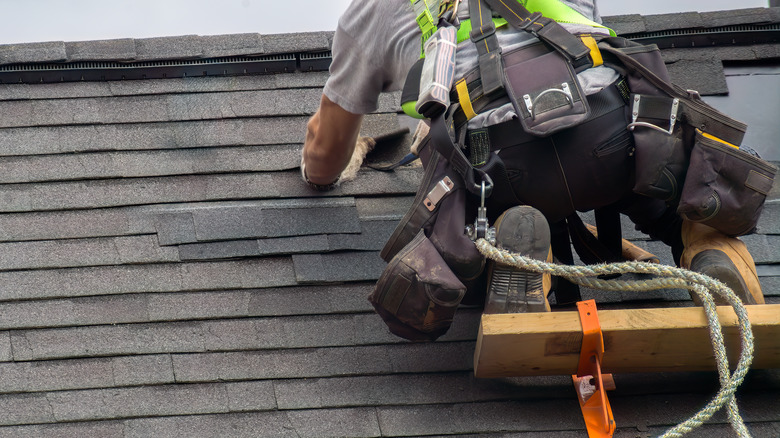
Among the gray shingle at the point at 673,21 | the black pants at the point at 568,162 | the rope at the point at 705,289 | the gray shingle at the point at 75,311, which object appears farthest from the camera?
the gray shingle at the point at 673,21

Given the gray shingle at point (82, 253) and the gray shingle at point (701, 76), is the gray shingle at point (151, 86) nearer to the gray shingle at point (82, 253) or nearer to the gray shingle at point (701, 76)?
the gray shingle at point (82, 253)

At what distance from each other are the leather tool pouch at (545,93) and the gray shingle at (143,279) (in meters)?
1.05

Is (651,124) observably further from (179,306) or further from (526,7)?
(179,306)

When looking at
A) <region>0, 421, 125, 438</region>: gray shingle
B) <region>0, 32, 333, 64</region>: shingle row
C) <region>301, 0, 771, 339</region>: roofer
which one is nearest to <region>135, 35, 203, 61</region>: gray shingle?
<region>0, 32, 333, 64</region>: shingle row

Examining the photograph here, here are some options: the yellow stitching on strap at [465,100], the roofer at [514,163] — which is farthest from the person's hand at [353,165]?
the yellow stitching on strap at [465,100]

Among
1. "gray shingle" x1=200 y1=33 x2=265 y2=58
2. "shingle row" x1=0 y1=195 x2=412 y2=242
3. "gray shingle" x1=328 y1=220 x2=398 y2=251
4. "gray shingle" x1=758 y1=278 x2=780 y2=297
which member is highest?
"gray shingle" x1=200 y1=33 x2=265 y2=58

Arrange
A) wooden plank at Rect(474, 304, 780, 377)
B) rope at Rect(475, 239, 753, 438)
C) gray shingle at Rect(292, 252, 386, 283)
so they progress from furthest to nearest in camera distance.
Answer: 1. gray shingle at Rect(292, 252, 386, 283)
2. wooden plank at Rect(474, 304, 780, 377)
3. rope at Rect(475, 239, 753, 438)

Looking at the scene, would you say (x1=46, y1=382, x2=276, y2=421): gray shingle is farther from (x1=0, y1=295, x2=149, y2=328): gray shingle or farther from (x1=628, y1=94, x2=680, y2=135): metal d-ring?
(x1=628, y1=94, x2=680, y2=135): metal d-ring

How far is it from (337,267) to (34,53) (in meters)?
1.61

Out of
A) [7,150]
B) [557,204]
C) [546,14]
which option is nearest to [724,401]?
[557,204]

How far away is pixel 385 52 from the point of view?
2754 mm

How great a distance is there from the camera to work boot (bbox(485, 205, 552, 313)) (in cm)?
230

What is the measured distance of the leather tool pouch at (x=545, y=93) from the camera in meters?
2.26

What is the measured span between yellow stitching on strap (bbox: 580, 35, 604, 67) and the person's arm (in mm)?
947
